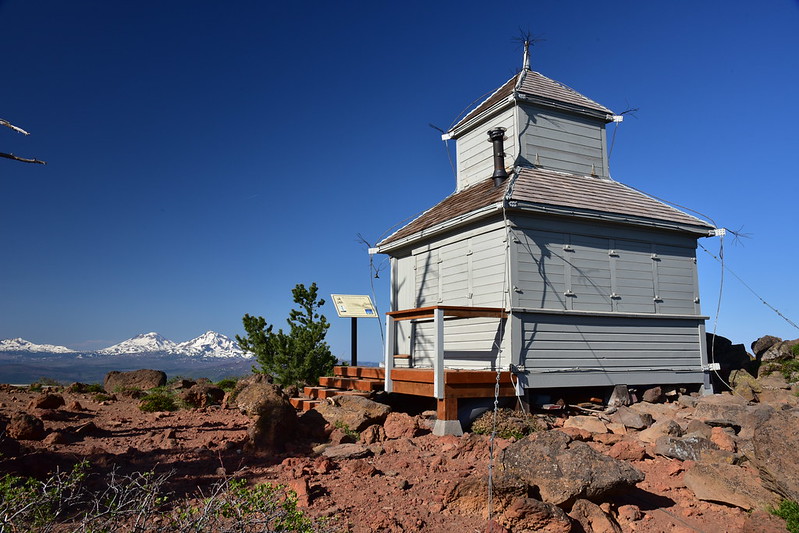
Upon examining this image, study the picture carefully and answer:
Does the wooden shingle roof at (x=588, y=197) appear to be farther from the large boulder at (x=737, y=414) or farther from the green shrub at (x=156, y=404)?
the green shrub at (x=156, y=404)

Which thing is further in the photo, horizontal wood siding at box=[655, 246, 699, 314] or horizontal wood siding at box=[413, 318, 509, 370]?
horizontal wood siding at box=[655, 246, 699, 314]

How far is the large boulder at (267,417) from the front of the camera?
8.63 m

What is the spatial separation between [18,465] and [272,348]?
9.36 metres

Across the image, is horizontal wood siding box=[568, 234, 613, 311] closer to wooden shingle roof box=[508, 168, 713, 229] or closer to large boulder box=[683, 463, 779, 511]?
wooden shingle roof box=[508, 168, 713, 229]

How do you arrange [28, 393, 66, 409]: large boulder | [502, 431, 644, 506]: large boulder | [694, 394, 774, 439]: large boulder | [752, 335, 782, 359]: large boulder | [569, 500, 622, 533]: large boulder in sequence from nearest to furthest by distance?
[569, 500, 622, 533]: large boulder, [502, 431, 644, 506]: large boulder, [694, 394, 774, 439]: large boulder, [28, 393, 66, 409]: large boulder, [752, 335, 782, 359]: large boulder

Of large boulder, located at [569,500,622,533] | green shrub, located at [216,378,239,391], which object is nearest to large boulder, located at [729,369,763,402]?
large boulder, located at [569,500,622,533]

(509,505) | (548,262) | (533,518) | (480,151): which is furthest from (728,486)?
(480,151)

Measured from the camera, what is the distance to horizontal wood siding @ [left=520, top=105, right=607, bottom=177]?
1313 centimetres

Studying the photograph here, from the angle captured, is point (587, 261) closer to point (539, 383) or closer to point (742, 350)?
point (539, 383)

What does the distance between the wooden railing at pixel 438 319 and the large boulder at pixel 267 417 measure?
94.1 inches

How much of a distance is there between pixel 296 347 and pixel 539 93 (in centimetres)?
891

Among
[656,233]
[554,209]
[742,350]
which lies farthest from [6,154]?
[742,350]

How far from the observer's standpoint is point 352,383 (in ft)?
42.4

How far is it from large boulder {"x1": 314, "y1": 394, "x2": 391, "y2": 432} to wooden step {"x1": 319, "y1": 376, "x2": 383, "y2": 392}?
5.08ft
